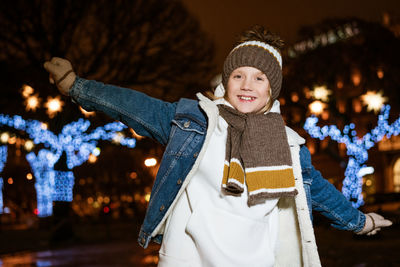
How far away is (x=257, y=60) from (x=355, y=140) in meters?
12.2

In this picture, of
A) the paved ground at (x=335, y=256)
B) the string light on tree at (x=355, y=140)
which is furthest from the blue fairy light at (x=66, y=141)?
the string light on tree at (x=355, y=140)

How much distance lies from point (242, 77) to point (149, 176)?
48611 millimetres

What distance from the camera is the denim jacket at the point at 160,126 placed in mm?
2586

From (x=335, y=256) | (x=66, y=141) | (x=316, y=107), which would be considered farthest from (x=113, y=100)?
(x=66, y=141)

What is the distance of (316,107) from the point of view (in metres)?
14.4

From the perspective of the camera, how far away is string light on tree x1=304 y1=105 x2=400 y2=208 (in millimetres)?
13984

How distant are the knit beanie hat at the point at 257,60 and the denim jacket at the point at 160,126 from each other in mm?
358

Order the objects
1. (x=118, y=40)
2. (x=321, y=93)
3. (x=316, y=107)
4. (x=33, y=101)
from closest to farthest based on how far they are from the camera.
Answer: (x=316, y=107) → (x=321, y=93) → (x=33, y=101) → (x=118, y=40)

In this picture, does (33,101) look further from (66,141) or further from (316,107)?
(316,107)

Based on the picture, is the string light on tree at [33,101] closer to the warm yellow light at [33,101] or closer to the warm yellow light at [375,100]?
the warm yellow light at [33,101]

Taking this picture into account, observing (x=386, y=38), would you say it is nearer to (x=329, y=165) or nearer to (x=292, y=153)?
(x=292, y=153)

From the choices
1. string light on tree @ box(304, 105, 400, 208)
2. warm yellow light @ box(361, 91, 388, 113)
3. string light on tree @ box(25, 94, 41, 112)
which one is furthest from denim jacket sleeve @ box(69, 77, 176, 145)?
string light on tree @ box(25, 94, 41, 112)

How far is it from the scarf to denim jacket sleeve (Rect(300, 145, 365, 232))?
0.32 meters

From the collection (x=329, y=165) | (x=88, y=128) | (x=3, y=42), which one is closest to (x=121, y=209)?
(x=329, y=165)
